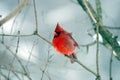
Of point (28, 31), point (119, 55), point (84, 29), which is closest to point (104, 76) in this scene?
point (84, 29)

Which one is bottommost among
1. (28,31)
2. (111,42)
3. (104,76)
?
(104,76)

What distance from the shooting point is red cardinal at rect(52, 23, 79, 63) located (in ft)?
4.55

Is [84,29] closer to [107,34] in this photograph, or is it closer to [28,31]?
[28,31]

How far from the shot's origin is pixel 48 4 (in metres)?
3.78

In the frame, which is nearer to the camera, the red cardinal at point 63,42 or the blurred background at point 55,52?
the red cardinal at point 63,42

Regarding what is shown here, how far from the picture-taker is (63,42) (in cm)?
143

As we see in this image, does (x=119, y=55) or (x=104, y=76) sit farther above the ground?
(x=119, y=55)

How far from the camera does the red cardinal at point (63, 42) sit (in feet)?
4.55

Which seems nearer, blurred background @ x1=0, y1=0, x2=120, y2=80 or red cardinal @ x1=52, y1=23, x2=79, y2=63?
red cardinal @ x1=52, y1=23, x2=79, y2=63

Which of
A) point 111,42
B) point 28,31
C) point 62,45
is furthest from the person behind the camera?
point 28,31

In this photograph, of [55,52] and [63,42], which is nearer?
[63,42]

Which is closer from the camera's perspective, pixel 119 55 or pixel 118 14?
pixel 119 55

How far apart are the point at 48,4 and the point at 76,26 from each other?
615 mm

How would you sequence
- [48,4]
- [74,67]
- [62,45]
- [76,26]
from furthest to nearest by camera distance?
[48,4] → [76,26] → [74,67] → [62,45]
